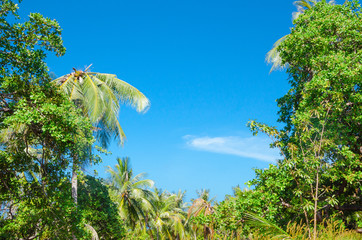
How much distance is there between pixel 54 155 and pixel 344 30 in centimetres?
921

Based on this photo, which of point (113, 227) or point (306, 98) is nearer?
point (306, 98)

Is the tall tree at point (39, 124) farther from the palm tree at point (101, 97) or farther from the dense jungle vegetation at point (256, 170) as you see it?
the palm tree at point (101, 97)

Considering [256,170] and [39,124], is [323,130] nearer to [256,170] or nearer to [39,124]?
[256,170]

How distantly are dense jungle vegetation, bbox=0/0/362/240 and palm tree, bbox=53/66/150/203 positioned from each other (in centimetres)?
231

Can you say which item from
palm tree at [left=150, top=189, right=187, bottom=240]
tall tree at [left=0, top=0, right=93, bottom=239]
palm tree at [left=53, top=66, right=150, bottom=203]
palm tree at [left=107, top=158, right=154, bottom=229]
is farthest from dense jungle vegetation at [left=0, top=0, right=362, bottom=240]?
palm tree at [left=150, top=189, right=187, bottom=240]

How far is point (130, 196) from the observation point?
842 inches

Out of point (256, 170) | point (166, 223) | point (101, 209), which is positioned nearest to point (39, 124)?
point (256, 170)

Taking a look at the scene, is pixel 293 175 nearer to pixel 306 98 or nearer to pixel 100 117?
pixel 306 98

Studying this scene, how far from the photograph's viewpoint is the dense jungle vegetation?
23.7 ft

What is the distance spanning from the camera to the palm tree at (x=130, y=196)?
20.8 meters

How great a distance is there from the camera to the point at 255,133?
382 inches

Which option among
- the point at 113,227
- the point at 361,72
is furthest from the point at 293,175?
the point at 113,227

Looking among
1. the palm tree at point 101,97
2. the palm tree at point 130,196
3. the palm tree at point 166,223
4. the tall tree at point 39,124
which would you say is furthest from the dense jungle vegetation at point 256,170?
the palm tree at point 166,223

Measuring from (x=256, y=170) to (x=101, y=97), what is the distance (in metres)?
8.51
